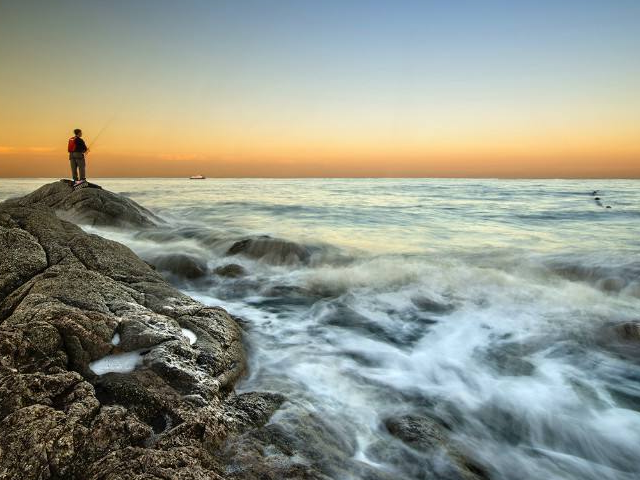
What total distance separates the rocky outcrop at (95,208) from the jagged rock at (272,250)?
4769 millimetres

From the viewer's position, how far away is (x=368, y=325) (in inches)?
275

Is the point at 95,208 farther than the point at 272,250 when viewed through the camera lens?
Yes

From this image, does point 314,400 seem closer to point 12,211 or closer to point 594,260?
point 12,211

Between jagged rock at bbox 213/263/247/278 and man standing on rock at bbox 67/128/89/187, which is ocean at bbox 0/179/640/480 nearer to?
jagged rock at bbox 213/263/247/278

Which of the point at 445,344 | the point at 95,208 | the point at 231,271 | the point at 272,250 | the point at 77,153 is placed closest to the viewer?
the point at 445,344

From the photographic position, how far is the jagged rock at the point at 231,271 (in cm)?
933

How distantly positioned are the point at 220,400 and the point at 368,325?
3.89 m

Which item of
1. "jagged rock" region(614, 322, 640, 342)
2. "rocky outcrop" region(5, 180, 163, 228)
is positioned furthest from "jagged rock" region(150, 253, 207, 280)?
"jagged rock" region(614, 322, 640, 342)

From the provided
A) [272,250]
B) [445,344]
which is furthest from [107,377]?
[272,250]

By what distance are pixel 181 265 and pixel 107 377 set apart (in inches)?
259

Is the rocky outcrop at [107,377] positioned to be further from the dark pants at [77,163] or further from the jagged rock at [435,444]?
the dark pants at [77,163]

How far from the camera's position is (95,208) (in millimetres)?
13891

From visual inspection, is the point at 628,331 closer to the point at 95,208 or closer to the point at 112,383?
the point at 112,383

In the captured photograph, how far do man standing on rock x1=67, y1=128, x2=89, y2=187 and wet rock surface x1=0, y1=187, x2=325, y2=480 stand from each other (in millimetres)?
10498
